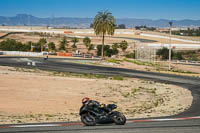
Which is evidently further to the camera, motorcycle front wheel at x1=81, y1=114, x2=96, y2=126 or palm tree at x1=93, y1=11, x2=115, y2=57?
palm tree at x1=93, y1=11, x2=115, y2=57

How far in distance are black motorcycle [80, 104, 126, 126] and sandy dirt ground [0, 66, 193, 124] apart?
2.15 meters

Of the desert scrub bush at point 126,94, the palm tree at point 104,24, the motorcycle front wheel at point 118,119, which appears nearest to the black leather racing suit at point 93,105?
the motorcycle front wheel at point 118,119

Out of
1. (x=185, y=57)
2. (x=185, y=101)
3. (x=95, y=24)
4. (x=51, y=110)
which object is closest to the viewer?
(x=51, y=110)

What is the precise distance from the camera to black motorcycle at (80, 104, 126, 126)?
14742 mm

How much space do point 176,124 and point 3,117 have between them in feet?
28.3

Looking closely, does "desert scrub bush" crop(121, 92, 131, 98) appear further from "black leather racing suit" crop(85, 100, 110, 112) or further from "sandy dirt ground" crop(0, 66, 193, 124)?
"black leather racing suit" crop(85, 100, 110, 112)

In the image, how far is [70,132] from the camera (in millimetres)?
13375

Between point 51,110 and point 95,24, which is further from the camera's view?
point 95,24

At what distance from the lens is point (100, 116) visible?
1475cm

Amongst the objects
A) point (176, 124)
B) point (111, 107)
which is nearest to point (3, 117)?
point (111, 107)

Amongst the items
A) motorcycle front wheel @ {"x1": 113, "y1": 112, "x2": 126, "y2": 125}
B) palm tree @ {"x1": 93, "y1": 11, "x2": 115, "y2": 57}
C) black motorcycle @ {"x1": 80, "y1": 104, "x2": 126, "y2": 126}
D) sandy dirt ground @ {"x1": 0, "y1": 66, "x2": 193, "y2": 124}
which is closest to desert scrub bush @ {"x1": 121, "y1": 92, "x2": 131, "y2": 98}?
sandy dirt ground @ {"x1": 0, "y1": 66, "x2": 193, "y2": 124}

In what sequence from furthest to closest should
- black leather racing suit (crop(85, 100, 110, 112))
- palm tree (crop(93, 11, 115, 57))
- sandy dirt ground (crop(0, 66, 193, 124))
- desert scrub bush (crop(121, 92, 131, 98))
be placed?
palm tree (crop(93, 11, 115, 57)) → desert scrub bush (crop(121, 92, 131, 98)) → sandy dirt ground (crop(0, 66, 193, 124)) → black leather racing suit (crop(85, 100, 110, 112))

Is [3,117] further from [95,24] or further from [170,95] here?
[95,24]

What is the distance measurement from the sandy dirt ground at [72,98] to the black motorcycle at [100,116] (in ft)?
7.06
